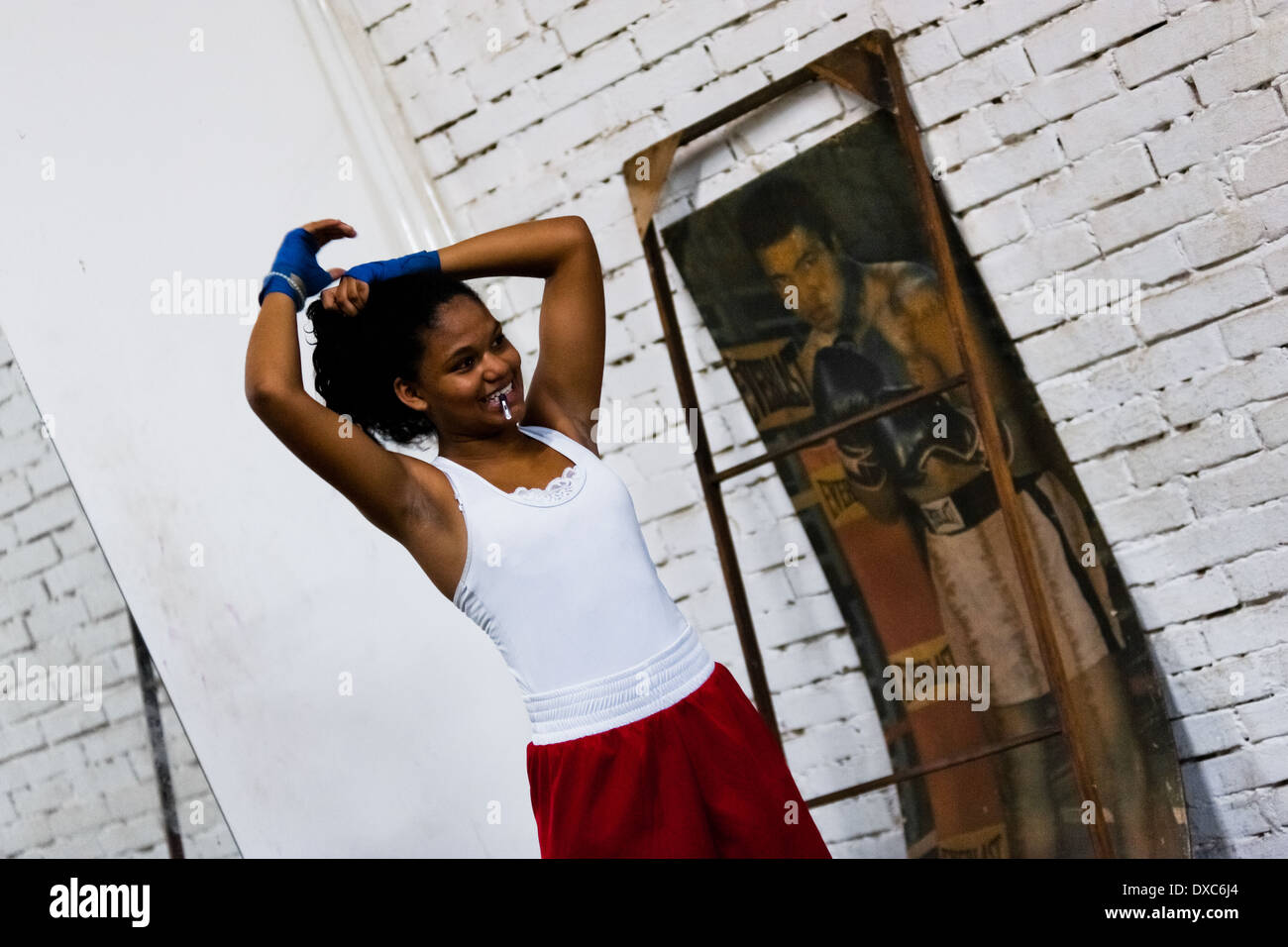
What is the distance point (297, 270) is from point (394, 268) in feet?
0.39

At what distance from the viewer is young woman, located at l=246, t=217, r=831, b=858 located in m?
1.50

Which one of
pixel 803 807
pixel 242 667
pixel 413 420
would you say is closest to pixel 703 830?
pixel 803 807

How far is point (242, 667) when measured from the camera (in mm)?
2682

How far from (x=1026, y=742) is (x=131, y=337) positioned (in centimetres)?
187

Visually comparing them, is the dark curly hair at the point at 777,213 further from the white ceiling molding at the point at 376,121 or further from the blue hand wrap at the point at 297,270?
the blue hand wrap at the point at 297,270

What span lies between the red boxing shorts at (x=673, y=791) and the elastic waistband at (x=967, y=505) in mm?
813

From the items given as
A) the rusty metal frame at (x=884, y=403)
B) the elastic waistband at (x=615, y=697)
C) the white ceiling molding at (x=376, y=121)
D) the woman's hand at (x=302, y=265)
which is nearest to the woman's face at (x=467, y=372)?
the woman's hand at (x=302, y=265)

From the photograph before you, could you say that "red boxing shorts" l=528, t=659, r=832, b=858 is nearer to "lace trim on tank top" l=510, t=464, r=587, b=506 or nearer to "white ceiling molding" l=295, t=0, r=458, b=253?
"lace trim on tank top" l=510, t=464, r=587, b=506

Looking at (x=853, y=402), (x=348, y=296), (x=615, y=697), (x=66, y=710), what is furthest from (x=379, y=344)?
(x=66, y=710)

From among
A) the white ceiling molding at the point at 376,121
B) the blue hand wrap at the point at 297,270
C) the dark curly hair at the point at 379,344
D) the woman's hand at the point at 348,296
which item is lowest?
the dark curly hair at the point at 379,344

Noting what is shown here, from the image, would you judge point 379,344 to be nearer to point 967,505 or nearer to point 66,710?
point 967,505

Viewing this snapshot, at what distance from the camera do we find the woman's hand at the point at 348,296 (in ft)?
5.19

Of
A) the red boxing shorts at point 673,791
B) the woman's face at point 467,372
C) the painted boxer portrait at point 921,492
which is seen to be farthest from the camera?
the painted boxer portrait at point 921,492
